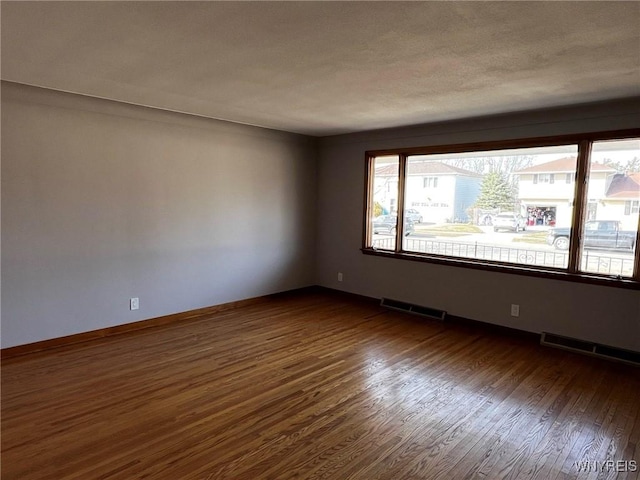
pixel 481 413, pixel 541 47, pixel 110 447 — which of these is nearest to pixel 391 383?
pixel 481 413

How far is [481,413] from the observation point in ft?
9.25

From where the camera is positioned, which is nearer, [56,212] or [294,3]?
[294,3]

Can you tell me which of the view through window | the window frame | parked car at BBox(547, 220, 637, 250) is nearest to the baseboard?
the window frame

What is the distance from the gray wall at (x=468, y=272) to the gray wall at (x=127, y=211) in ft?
2.40

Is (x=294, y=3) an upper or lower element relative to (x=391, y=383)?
upper

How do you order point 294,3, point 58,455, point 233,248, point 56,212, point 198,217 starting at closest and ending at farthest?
1. point 294,3
2. point 58,455
3. point 56,212
4. point 198,217
5. point 233,248

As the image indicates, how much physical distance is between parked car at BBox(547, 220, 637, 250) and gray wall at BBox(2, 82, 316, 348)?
138 inches

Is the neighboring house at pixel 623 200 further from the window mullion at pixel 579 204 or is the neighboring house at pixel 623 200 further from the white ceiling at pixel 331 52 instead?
the white ceiling at pixel 331 52

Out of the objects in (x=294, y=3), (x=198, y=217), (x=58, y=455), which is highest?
(x=294, y=3)

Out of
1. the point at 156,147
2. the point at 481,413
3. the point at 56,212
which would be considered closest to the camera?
the point at 481,413

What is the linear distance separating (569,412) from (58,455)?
10.7 ft

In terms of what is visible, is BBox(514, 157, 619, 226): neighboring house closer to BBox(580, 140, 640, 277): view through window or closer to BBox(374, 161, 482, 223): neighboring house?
BBox(580, 140, 640, 277): view through window

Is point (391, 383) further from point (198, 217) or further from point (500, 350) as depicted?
point (198, 217)

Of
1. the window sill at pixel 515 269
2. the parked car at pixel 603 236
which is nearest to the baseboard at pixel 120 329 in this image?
the window sill at pixel 515 269
